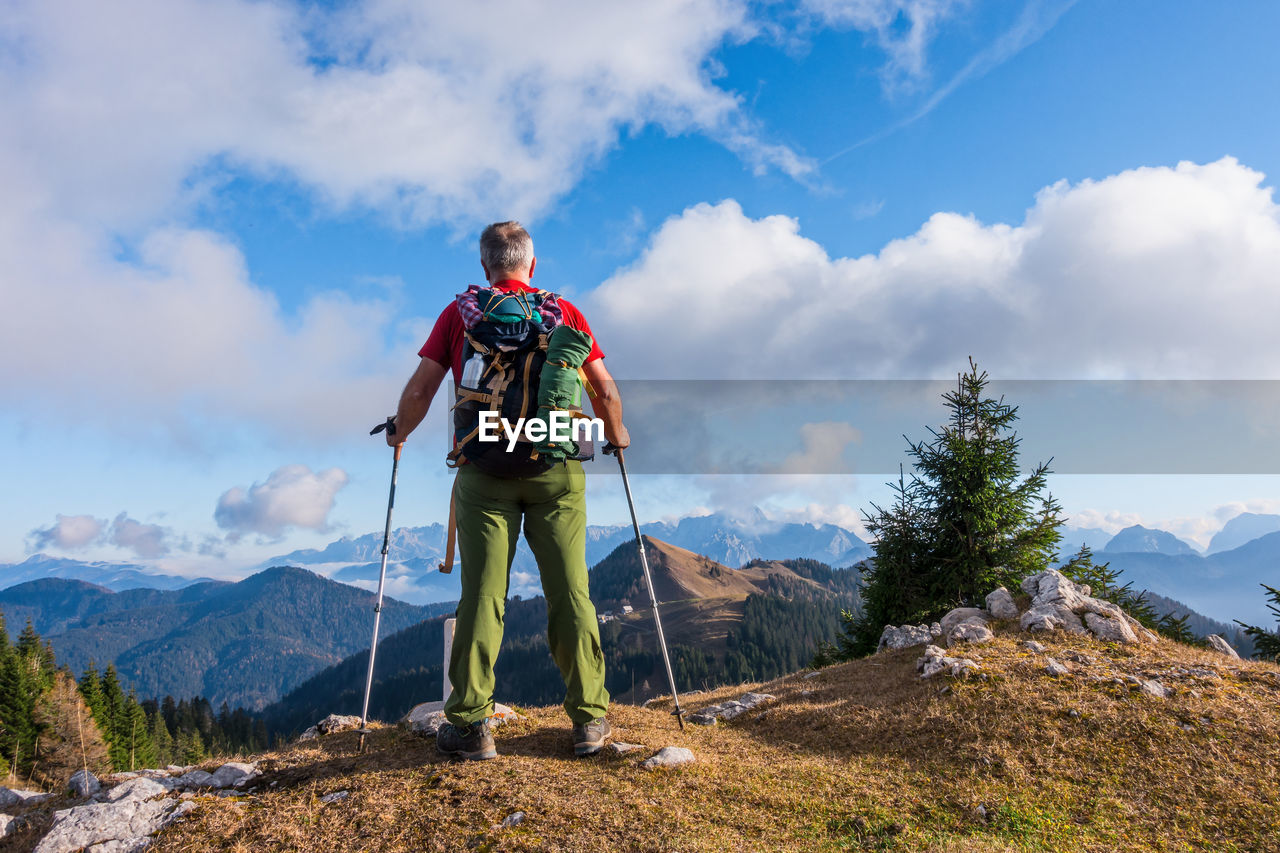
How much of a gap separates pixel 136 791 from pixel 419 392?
4420mm

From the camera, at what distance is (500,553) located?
21.0 ft

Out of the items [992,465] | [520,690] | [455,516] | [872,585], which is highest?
[992,465]

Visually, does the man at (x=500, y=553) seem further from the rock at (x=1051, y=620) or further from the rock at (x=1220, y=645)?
the rock at (x=1220, y=645)

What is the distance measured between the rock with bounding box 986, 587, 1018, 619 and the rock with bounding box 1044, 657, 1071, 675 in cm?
380

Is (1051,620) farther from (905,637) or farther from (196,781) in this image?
(196,781)

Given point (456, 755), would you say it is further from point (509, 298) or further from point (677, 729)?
point (509, 298)

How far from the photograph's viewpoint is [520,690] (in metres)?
167

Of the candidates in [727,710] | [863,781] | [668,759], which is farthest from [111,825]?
[727,710]

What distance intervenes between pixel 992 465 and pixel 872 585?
445cm

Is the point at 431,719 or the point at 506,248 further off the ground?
the point at 506,248

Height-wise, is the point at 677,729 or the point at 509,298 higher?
the point at 509,298

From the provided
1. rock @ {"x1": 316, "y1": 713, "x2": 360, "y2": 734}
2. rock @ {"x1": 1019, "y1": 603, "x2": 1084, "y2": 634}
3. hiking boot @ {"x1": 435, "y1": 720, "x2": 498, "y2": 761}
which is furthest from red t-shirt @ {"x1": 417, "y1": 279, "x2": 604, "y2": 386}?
rock @ {"x1": 1019, "y1": 603, "x2": 1084, "y2": 634}

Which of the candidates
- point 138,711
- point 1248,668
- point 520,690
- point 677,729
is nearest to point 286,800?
point 677,729

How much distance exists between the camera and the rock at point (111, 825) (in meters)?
5.16
